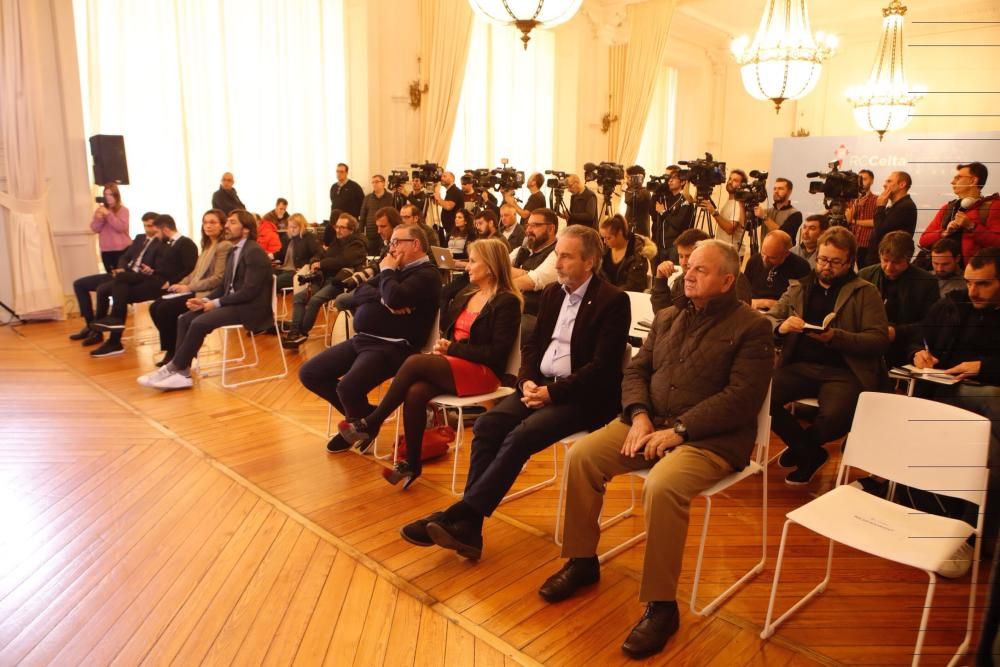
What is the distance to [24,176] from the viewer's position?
6230 millimetres

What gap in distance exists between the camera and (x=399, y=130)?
877 centimetres

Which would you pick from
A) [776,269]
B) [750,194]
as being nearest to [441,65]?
[750,194]

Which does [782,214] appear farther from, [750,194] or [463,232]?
[463,232]

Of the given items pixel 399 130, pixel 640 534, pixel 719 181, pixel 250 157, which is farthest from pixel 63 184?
pixel 640 534

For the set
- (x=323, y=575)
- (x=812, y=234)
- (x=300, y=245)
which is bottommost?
(x=323, y=575)

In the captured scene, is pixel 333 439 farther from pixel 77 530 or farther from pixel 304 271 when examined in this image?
pixel 304 271

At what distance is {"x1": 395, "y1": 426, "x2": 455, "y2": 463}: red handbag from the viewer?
3.39 m

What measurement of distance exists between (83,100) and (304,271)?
2928mm

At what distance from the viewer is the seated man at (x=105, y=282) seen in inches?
216

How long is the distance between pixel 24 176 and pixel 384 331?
4.83 metres

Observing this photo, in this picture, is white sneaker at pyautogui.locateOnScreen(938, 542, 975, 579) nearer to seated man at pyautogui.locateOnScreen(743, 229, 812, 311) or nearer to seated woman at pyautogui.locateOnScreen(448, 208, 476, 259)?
seated man at pyautogui.locateOnScreen(743, 229, 812, 311)

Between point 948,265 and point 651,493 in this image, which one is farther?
point 948,265

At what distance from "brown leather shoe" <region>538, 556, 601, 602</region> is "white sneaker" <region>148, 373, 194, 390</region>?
314 cm

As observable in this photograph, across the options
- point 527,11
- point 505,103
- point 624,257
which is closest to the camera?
point 527,11
